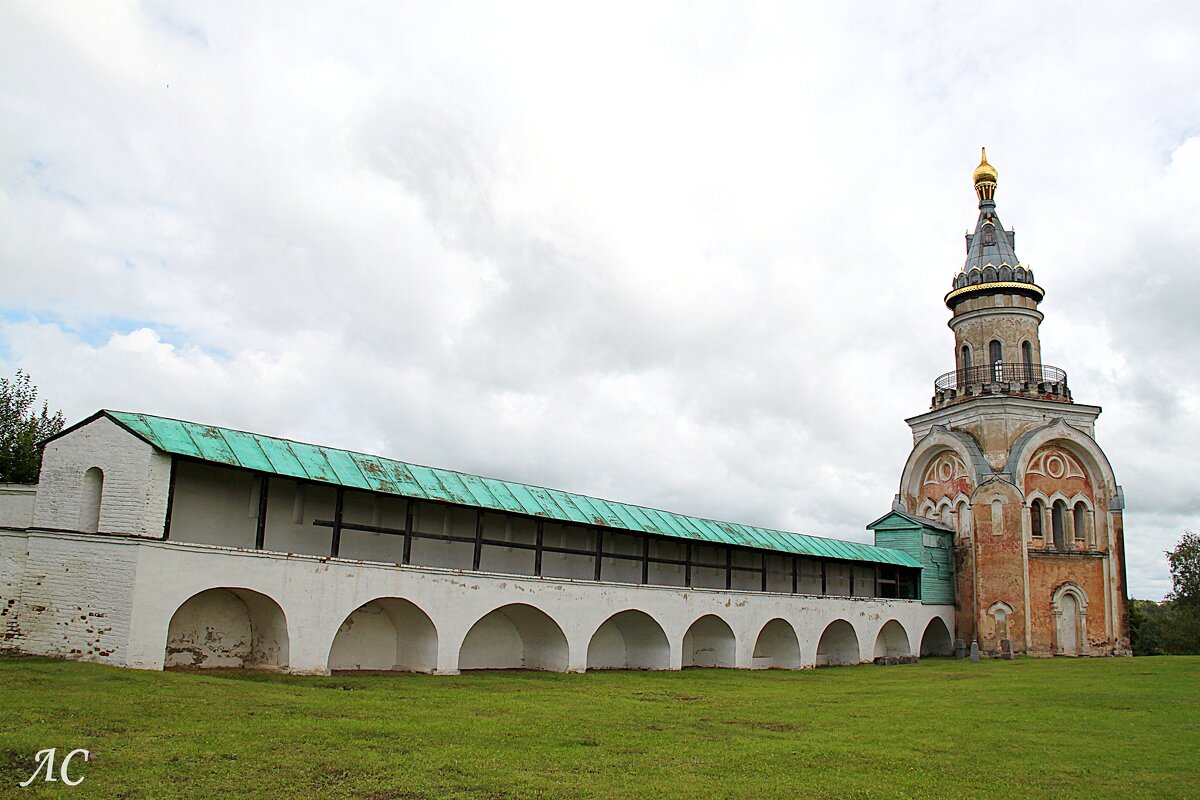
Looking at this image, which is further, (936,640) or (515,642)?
(936,640)

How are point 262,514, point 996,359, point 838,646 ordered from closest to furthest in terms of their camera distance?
point 262,514
point 838,646
point 996,359

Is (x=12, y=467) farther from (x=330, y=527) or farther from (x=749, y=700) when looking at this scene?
(x=749, y=700)

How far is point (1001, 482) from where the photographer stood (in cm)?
2962

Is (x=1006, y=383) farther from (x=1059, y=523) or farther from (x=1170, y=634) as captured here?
(x=1170, y=634)

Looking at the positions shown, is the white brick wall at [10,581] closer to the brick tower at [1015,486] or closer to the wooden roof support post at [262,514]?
the wooden roof support post at [262,514]

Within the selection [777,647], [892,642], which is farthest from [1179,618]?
[777,647]

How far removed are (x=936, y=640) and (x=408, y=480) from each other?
22.2 m

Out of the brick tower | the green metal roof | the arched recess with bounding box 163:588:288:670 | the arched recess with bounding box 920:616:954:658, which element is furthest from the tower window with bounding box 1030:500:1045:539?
the arched recess with bounding box 163:588:288:670

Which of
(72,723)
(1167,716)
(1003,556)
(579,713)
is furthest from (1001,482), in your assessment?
(72,723)

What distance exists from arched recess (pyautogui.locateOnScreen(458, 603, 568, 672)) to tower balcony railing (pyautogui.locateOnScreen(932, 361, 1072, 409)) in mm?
19301

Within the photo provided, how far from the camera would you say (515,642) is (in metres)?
19.6

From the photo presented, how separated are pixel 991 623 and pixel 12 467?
30.2m

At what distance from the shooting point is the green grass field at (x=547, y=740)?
7.46 meters

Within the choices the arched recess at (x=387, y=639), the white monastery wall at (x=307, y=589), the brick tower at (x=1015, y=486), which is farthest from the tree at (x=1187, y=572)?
the arched recess at (x=387, y=639)
